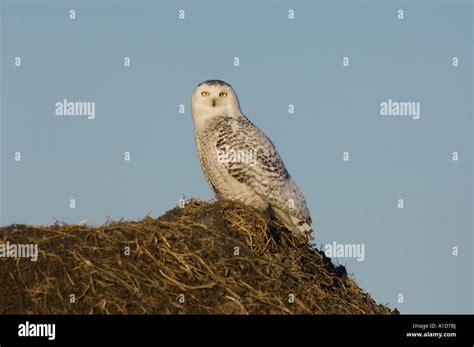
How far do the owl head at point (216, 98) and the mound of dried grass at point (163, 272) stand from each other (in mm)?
3031

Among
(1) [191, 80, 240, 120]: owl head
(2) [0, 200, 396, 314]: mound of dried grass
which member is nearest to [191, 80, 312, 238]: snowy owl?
(1) [191, 80, 240, 120]: owl head

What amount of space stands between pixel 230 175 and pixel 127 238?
376 cm

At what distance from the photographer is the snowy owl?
1681 cm

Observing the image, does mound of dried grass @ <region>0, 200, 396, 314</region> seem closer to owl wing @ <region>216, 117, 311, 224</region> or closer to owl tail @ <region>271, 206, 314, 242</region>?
owl tail @ <region>271, 206, 314, 242</region>

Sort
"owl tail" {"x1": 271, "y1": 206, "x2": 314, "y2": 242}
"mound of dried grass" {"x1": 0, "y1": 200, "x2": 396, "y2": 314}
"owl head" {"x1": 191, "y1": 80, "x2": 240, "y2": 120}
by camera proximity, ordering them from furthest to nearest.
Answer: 1. "owl head" {"x1": 191, "y1": 80, "x2": 240, "y2": 120}
2. "owl tail" {"x1": 271, "y1": 206, "x2": 314, "y2": 242}
3. "mound of dried grass" {"x1": 0, "y1": 200, "x2": 396, "y2": 314}

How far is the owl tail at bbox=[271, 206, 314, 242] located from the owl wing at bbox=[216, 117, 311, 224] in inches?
2.8

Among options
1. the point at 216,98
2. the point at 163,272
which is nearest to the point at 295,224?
the point at 216,98

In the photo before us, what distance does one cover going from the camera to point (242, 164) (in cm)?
1686

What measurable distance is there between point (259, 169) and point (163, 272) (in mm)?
4274

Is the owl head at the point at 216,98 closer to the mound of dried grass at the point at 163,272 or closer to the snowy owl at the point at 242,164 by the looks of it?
the snowy owl at the point at 242,164

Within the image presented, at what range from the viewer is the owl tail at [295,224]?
16359mm

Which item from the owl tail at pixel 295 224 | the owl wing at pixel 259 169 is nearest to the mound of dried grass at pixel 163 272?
the owl tail at pixel 295 224
